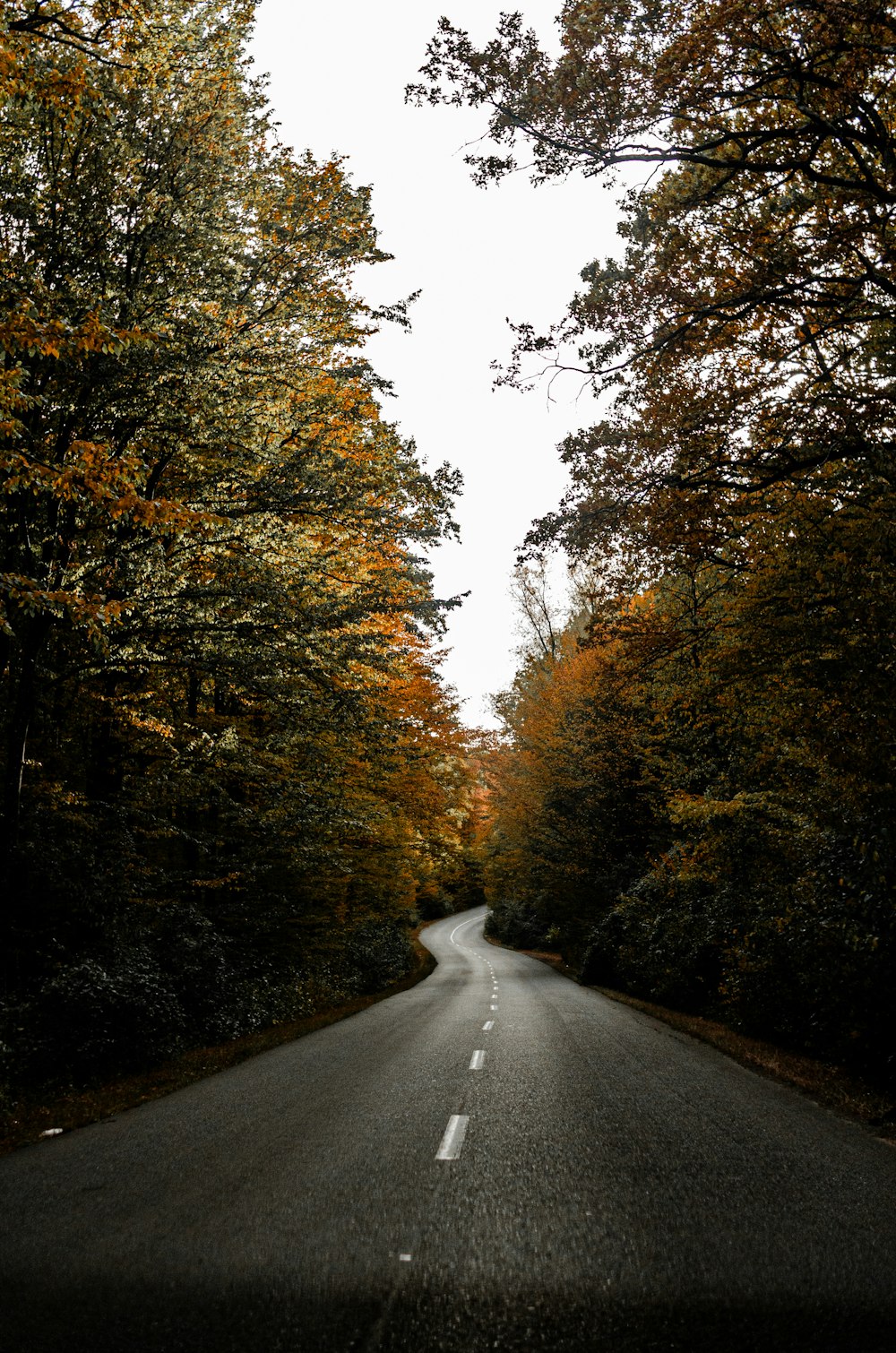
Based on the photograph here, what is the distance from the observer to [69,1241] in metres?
4.00

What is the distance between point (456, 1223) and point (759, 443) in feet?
27.9

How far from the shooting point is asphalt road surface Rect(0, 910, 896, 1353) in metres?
3.14

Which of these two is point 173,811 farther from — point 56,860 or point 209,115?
point 209,115

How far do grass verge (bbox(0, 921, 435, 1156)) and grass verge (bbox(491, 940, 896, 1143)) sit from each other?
6478 mm

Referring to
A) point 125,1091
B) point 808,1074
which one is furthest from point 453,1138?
point 808,1074

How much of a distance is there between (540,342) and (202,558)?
18.4 feet

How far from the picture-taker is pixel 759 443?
9.11 m

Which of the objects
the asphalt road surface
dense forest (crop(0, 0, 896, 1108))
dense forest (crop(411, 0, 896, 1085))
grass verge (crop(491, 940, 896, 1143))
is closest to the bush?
grass verge (crop(491, 940, 896, 1143))

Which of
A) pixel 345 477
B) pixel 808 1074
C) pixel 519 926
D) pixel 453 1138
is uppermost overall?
pixel 345 477

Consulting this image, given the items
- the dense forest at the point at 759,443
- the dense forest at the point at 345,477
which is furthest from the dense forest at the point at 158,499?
the dense forest at the point at 759,443

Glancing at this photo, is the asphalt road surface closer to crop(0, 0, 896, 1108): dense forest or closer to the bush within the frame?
crop(0, 0, 896, 1108): dense forest

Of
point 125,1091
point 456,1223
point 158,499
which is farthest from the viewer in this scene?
point 158,499

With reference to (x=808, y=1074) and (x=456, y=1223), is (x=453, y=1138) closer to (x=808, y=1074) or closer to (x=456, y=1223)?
(x=456, y=1223)

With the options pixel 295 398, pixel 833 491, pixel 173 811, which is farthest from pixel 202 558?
pixel 833 491
